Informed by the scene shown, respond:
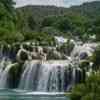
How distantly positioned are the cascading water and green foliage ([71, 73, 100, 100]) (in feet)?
55.0

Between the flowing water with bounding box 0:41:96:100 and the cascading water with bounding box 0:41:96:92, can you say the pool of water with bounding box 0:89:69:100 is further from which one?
the cascading water with bounding box 0:41:96:92

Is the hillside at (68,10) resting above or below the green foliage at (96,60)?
above

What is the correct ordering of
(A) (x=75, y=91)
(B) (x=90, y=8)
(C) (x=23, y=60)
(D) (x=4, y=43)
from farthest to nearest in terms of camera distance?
1. (B) (x=90, y=8)
2. (D) (x=4, y=43)
3. (C) (x=23, y=60)
4. (A) (x=75, y=91)

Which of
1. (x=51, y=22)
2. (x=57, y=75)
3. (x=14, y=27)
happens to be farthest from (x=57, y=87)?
(x=51, y=22)

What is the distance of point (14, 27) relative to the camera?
62.9m

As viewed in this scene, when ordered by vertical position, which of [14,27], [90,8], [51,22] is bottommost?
[14,27]

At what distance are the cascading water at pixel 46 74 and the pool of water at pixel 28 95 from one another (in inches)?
82.6

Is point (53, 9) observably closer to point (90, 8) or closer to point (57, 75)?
point (90, 8)

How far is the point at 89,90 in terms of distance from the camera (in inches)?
843

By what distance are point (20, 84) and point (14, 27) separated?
892 inches

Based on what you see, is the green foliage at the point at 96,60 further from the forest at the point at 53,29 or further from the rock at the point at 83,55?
the rock at the point at 83,55

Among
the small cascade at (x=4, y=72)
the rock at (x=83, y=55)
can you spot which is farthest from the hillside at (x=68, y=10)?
the small cascade at (x=4, y=72)

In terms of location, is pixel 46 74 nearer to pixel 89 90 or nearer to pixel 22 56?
pixel 22 56

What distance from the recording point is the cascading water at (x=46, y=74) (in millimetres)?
39237
